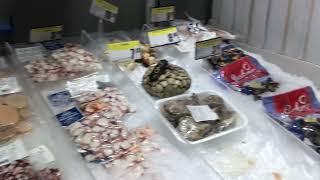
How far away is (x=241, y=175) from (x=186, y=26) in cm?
80

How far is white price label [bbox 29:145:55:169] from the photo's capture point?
36.1 inches

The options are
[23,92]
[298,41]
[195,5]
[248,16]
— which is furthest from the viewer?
[195,5]

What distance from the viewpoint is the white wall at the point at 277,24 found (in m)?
1.40

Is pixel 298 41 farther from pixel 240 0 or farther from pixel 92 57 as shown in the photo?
pixel 92 57

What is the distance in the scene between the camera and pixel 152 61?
4.65ft

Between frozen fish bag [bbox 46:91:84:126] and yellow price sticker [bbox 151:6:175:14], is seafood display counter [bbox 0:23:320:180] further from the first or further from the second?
yellow price sticker [bbox 151:6:175:14]

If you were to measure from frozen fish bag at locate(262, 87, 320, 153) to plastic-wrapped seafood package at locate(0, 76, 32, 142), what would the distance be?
2.21 ft

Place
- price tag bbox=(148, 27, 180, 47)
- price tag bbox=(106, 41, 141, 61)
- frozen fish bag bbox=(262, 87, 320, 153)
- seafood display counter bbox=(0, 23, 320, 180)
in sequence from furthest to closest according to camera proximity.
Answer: price tag bbox=(148, 27, 180, 47) < price tag bbox=(106, 41, 141, 61) < frozen fish bag bbox=(262, 87, 320, 153) < seafood display counter bbox=(0, 23, 320, 180)

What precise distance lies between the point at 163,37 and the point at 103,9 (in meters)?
0.23

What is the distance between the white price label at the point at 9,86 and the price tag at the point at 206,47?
58cm

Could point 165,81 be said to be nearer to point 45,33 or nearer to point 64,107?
point 64,107

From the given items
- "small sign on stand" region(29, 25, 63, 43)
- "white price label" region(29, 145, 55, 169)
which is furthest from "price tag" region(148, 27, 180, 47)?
"white price label" region(29, 145, 55, 169)

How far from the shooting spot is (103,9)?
1460 millimetres

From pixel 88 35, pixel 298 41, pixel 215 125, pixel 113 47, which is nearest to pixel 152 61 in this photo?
pixel 113 47
